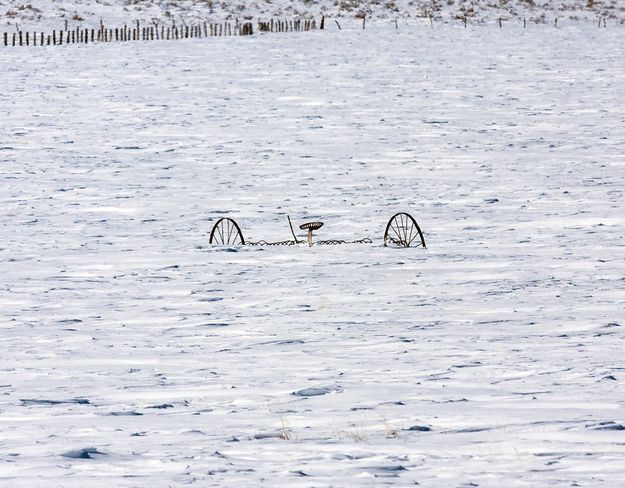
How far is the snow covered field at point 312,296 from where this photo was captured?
4934 mm

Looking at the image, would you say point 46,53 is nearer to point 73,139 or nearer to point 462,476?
point 73,139

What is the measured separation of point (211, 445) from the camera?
502 centimetres

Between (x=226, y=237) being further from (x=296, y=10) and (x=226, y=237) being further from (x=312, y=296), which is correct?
(x=296, y=10)

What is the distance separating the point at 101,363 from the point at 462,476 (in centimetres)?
302

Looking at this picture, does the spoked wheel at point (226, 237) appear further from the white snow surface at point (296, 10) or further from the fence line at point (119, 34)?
the white snow surface at point (296, 10)

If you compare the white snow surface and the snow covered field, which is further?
the white snow surface

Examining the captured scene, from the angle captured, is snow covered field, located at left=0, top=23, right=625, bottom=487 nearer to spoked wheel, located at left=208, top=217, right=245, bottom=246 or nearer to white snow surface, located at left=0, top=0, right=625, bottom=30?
spoked wheel, located at left=208, top=217, right=245, bottom=246

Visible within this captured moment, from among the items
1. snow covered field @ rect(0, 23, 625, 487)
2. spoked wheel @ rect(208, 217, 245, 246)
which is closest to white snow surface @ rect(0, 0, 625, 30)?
snow covered field @ rect(0, 23, 625, 487)

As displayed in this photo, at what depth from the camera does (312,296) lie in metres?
9.03

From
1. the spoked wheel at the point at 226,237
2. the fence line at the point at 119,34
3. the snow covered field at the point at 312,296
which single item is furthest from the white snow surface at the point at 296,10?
the spoked wheel at the point at 226,237

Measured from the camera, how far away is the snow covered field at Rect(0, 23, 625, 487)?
16.2 ft

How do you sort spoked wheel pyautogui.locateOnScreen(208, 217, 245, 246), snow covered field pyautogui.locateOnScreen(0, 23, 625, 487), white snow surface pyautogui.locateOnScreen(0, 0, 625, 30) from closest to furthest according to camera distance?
snow covered field pyautogui.locateOnScreen(0, 23, 625, 487), spoked wheel pyautogui.locateOnScreen(208, 217, 245, 246), white snow surface pyautogui.locateOnScreen(0, 0, 625, 30)

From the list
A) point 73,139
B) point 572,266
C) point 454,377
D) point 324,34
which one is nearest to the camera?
point 454,377

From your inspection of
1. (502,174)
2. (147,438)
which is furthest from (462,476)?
(502,174)
